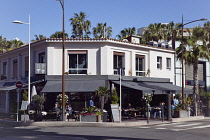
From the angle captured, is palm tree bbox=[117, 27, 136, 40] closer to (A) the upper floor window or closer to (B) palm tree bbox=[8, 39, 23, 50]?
(B) palm tree bbox=[8, 39, 23, 50]

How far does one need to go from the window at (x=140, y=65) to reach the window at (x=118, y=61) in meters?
1.82

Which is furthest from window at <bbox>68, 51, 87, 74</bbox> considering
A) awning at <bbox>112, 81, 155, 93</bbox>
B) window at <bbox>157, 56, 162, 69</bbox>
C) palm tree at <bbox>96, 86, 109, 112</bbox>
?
window at <bbox>157, 56, 162, 69</bbox>

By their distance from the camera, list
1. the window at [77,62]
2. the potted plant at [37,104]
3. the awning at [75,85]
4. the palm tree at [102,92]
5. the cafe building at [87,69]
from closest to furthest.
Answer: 1. the potted plant at [37,104]
2. the palm tree at [102,92]
3. the awning at [75,85]
4. the cafe building at [87,69]
5. the window at [77,62]

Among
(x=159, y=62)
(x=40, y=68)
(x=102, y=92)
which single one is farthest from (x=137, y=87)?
(x=159, y=62)

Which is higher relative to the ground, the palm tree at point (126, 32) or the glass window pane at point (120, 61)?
the palm tree at point (126, 32)

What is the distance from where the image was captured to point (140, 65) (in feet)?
93.0

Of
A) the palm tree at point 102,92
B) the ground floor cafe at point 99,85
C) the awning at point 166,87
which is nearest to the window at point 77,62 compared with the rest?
the ground floor cafe at point 99,85

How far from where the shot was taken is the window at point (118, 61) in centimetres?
2605

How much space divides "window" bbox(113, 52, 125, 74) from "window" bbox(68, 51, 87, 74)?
2.50m

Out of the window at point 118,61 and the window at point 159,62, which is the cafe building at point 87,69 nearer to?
the window at point 118,61

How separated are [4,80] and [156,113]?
57.3 feet

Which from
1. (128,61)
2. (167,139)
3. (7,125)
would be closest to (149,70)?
(128,61)

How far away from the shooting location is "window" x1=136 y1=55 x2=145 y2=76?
27908mm

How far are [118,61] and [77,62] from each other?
11.3ft
